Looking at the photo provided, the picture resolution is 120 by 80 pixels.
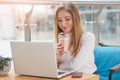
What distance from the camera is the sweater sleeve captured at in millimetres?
1921

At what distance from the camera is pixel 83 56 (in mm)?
1949

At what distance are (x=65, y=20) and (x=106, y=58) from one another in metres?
0.73

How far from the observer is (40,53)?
5.35ft

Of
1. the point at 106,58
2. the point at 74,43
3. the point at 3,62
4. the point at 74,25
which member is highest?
the point at 74,25

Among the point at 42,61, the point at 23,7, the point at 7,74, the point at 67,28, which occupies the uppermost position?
the point at 23,7

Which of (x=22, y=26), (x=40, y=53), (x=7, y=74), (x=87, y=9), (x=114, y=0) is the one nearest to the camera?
(x=40, y=53)

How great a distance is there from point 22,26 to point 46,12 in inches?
15.7

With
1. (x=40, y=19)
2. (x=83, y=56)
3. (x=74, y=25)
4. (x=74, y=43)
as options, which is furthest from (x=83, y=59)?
(x=40, y=19)

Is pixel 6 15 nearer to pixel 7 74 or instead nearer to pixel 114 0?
pixel 7 74

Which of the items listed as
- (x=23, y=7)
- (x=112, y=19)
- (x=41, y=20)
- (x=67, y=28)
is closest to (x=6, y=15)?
(x=23, y=7)

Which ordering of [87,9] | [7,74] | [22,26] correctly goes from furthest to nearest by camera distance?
[87,9], [22,26], [7,74]

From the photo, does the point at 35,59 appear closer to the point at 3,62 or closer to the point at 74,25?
the point at 3,62

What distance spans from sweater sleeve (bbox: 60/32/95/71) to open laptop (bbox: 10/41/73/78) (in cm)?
18

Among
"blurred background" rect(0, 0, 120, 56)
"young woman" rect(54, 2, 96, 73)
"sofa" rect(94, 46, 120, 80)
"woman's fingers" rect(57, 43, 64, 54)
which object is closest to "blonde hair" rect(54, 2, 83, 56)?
"young woman" rect(54, 2, 96, 73)
